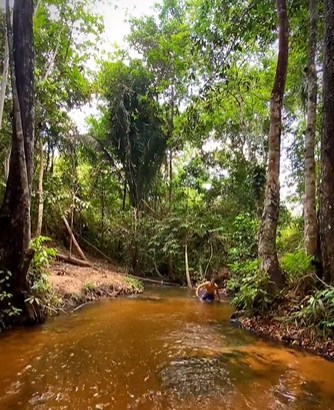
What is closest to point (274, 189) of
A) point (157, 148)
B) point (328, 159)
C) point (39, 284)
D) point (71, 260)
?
Answer: point (328, 159)

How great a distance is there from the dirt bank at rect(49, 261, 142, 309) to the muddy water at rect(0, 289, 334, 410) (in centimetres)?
209

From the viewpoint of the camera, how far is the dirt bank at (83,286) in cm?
919

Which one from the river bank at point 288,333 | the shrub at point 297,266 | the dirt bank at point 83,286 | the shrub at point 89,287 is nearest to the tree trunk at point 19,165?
the dirt bank at point 83,286

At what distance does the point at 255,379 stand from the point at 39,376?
247 centimetres

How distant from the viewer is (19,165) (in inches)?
252

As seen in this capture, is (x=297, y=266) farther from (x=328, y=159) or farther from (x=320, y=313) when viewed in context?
(x=328, y=159)

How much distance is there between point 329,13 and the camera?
6930 mm

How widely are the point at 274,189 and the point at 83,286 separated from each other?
246 inches

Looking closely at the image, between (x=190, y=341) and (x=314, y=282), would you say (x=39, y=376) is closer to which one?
(x=190, y=341)

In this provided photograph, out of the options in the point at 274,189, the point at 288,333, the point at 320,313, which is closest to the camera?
the point at 320,313

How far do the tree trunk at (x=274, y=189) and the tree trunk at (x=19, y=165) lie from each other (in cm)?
482

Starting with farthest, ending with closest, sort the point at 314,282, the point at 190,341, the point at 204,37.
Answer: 1. the point at 204,37
2. the point at 314,282
3. the point at 190,341

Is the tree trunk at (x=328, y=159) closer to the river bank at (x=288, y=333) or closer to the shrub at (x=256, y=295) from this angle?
the river bank at (x=288, y=333)

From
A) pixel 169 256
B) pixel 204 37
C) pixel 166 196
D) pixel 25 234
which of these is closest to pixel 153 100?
pixel 166 196
